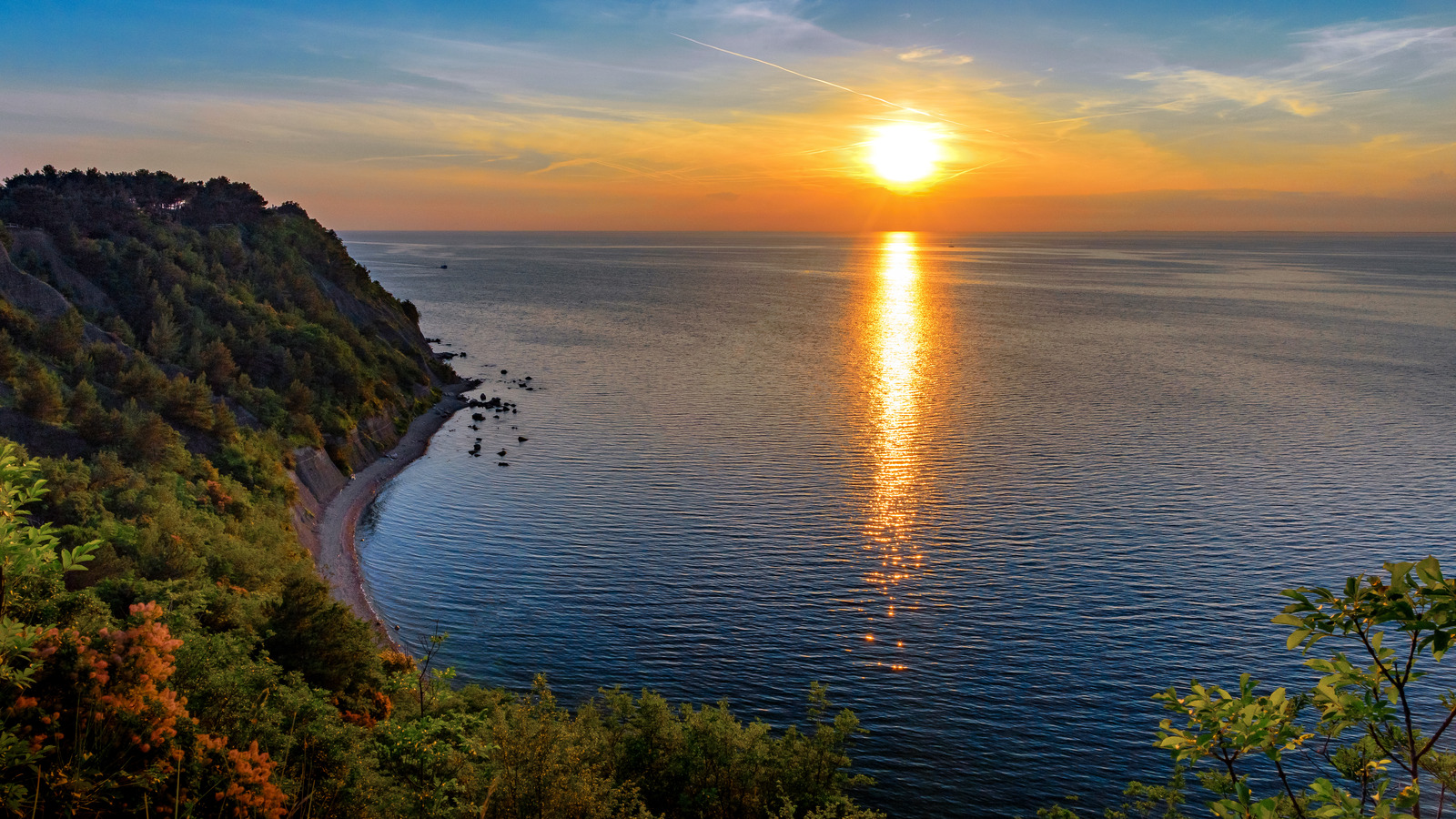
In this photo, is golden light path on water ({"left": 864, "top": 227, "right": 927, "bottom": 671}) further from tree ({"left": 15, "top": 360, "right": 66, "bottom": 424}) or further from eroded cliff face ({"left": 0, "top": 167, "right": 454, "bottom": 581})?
tree ({"left": 15, "top": 360, "right": 66, "bottom": 424})

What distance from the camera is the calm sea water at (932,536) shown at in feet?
126

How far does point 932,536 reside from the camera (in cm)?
5612

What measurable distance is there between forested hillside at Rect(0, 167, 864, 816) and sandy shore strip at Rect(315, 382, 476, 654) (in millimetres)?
2150

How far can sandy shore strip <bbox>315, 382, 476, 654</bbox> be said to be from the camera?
4756 centimetres

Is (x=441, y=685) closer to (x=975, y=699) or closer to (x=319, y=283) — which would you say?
(x=975, y=699)

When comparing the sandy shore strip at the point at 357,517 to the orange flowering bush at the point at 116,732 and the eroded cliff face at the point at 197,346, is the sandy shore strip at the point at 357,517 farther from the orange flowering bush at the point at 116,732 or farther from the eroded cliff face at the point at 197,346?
the orange flowering bush at the point at 116,732

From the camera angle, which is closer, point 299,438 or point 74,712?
point 74,712

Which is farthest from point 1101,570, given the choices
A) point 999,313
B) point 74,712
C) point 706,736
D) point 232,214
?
point 999,313

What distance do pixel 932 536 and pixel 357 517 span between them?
40947mm

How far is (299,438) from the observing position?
63156 millimetres

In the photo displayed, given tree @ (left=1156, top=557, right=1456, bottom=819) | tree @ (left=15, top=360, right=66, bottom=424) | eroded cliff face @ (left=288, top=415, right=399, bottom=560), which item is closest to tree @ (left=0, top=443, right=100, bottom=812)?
tree @ (left=1156, top=557, right=1456, bottom=819)

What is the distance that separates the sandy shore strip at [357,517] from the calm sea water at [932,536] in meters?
1.48

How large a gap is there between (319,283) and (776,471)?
62.6 meters

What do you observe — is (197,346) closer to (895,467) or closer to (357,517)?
(357,517)
